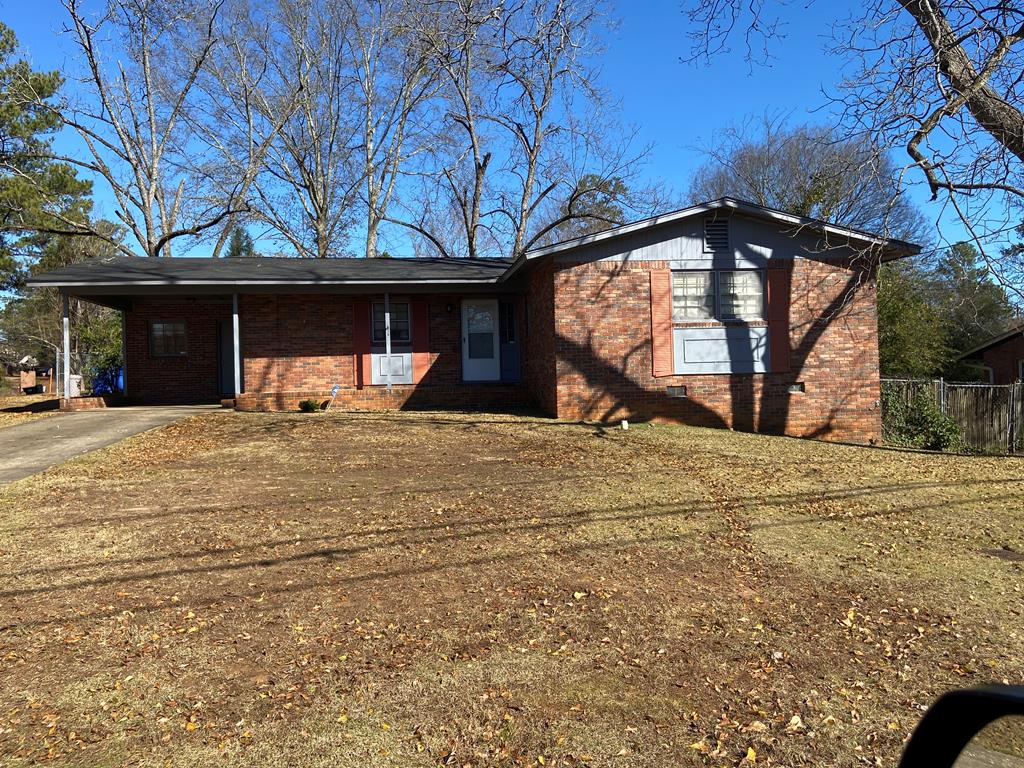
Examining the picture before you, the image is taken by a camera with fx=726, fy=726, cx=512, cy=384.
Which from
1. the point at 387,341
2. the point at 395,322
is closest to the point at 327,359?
the point at 387,341

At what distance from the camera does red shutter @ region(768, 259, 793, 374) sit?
45.5ft

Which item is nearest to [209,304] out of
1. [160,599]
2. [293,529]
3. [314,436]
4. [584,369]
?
[314,436]

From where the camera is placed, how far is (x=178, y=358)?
59.4ft

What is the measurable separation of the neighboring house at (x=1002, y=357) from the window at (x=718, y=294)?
18.7m

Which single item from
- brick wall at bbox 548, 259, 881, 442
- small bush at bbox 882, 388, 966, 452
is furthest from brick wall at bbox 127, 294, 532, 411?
small bush at bbox 882, 388, 966, 452

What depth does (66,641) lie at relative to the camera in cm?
398

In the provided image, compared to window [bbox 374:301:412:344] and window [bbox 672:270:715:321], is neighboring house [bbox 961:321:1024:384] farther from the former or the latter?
window [bbox 374:301:412:344]

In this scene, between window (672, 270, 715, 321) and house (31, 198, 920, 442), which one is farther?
window (672, 270, 715, 321)

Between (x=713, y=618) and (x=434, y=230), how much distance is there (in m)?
34.3

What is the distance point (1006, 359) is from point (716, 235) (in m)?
22.7

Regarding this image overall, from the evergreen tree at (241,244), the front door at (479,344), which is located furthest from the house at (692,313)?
the evergreen tree at (241,244)

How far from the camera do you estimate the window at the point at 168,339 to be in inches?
710

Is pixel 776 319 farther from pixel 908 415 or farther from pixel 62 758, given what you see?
pixel 62 758

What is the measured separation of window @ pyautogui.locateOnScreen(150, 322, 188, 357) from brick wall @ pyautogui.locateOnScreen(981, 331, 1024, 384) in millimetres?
29270
